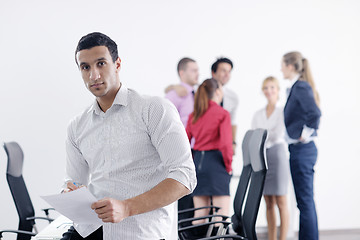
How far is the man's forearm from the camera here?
1376 millimetres

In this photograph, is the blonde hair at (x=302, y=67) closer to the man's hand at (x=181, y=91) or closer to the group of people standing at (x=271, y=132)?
the group of people standing at (x=271, y=132)

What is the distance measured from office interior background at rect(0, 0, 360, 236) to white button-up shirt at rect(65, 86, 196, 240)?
255cm

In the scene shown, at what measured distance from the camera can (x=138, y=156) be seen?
1535 millimetres

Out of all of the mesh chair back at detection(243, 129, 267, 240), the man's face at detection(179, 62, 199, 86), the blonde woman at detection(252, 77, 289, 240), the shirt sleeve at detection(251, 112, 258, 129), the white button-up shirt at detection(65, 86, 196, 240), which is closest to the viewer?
the white button-up shirt at detection(65, 86, 196, 240)

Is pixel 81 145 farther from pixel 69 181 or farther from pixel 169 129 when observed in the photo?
pixel 169 129

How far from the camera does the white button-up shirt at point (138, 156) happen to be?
148 centimetres

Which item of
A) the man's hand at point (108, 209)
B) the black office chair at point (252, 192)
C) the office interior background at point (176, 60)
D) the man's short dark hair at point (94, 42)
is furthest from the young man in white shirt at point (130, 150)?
the office interior background at point (176, 60)

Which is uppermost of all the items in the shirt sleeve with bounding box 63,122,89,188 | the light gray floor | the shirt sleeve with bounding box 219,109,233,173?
the shirt sleeve with bounding box 63,122,89,188

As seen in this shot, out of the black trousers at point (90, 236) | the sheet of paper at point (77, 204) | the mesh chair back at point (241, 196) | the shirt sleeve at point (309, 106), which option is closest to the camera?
the sheet of paper at point (77, 204)

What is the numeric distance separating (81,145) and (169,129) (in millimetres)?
393

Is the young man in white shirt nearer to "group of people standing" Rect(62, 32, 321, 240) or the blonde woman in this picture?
"group of people standing" Rect(62, 32, 321, 240)

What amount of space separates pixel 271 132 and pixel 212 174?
890 millimetres

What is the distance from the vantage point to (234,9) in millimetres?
4391

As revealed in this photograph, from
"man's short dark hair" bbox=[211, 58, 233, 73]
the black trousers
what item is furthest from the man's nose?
"man's short dark hair" bbox=[211, 58, 233, 73]
